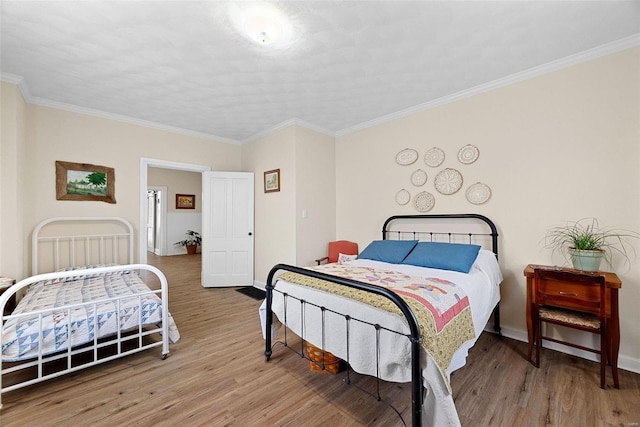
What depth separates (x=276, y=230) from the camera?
421 cm

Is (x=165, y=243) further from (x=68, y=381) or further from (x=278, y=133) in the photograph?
(x=68, y=381)

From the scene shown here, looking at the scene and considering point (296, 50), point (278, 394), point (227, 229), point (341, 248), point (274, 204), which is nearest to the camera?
point (278, 394)

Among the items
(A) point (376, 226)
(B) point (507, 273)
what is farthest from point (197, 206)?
(B) point (507, 273)

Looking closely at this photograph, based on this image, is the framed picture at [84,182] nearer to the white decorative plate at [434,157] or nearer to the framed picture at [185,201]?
the white decorative plate at [434,157]

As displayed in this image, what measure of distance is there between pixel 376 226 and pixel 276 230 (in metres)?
1.59

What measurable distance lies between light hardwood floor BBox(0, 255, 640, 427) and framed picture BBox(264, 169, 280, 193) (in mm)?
2440

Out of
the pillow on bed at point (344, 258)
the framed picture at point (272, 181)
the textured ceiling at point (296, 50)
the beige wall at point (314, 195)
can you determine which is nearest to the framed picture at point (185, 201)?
the textured ceiling at point (296, 50)

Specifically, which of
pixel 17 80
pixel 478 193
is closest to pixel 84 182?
pixel 17 80

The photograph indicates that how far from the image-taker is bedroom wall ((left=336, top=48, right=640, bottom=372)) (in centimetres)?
217

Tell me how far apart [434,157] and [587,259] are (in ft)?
5.69

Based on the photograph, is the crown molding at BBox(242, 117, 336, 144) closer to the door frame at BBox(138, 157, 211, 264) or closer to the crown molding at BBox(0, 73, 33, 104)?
the door frame at BBox(138, 157, 211, 264)

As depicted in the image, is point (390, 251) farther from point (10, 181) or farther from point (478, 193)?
point (10, 181)

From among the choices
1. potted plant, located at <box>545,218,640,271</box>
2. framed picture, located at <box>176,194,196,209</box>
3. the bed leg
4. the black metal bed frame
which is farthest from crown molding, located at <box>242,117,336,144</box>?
framed picture, located at <box>176,194,196,209</box>

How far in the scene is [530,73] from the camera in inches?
102
